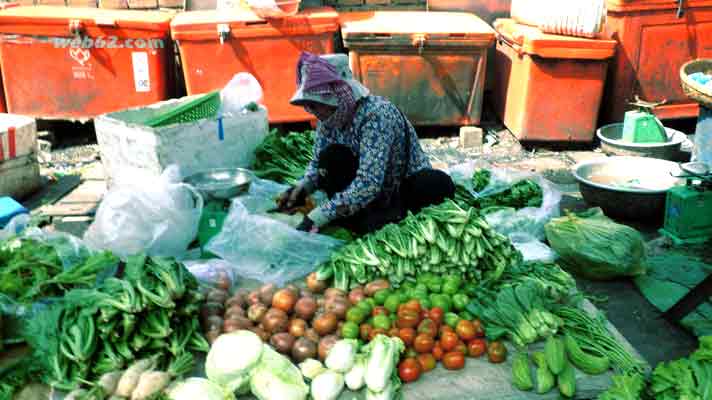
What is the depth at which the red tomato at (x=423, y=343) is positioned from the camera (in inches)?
102

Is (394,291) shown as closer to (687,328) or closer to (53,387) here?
(53,387)

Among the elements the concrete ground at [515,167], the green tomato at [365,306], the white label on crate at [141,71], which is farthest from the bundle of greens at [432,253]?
the white label on crate at [141,71]

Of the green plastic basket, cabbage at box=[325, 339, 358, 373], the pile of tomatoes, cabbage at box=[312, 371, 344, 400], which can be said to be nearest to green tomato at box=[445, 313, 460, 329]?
the pile of tomatoes

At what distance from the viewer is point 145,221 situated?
11.9 feet

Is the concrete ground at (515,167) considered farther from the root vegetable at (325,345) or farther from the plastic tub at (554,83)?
the root vegetable at (325,345)

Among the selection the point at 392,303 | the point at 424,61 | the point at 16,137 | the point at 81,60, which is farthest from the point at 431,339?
the point at 81,60

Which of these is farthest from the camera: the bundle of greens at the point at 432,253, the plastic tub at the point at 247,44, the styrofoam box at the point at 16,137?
the plastic tub at the point at 247,44

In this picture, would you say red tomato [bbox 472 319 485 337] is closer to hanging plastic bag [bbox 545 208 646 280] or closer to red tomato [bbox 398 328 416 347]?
red tomato [bbox 398 328 416 347]

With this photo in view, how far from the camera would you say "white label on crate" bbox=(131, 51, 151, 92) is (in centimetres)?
654

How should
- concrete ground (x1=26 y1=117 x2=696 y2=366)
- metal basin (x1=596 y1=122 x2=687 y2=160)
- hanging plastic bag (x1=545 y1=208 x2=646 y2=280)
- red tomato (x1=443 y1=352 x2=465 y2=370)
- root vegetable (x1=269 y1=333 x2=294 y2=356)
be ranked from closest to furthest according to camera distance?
red tomato (x1=443 y1=352 x2=465 y2=370), root vegetable (x1=269 y1=333 x2=294 y2=356), concrete ground (x1=26 y1=117 x2=696 y2=366), hanging plastic bag (x1=545 y1=208 x2=646 y2=280), metal basin (x1=596 y1=122 x2=687 y2=160)

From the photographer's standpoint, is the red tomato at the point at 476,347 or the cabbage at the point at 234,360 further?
the red tomato at the point at 476,347

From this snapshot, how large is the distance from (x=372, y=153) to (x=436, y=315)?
112 centimetres

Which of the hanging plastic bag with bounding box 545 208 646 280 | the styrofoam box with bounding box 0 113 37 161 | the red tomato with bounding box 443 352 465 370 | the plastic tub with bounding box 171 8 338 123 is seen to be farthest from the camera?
Result: the plastic tub with bounding box 171 8 338 123

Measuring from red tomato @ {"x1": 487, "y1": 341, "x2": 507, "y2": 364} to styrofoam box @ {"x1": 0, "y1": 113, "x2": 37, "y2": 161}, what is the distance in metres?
4.55
